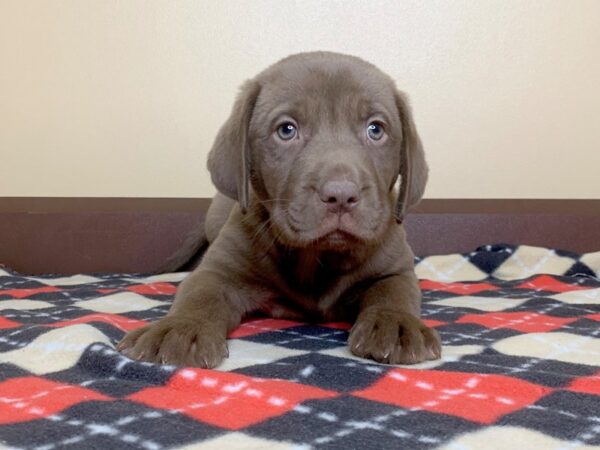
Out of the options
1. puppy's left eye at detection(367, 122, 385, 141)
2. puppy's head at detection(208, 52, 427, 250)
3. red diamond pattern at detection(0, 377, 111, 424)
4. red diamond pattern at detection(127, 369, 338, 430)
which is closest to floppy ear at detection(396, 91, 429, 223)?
puppy's head at detection(208, 52, 427, 250)

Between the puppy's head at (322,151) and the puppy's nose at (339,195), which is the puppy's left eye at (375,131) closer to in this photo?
the puppy's head at (322,151)

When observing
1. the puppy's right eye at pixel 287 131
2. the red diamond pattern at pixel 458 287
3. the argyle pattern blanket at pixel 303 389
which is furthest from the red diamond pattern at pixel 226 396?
the red diamond pattern at pixel 458 287

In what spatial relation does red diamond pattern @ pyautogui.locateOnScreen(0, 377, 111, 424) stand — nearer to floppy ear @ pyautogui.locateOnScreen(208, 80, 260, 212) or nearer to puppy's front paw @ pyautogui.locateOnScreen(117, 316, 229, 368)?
puppy's front paw @ pyautogui.locateOnScreen(117, 316, 229, 368)

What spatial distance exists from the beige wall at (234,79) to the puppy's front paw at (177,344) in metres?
2.10

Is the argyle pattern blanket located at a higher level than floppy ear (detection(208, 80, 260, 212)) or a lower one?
lower

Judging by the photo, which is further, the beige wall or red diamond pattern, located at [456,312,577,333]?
the beige wall

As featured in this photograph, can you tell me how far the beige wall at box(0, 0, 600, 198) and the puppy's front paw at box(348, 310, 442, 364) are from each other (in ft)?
6.80

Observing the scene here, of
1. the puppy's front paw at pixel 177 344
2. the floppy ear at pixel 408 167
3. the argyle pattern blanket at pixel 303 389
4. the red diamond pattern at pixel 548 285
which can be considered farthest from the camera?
the red diamond pattern at pixel 548 285

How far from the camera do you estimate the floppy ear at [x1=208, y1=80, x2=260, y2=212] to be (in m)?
2.07

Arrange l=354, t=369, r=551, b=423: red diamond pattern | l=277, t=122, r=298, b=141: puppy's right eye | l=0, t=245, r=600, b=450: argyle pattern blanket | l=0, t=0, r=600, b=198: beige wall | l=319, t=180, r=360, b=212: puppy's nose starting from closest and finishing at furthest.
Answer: l=0, t=245, r=600, b=450: argyle pattern blanket < l=354, t=369, r=551, b=423: red diamond pattern < l=319, t=180, r=360, b=212: puppy's nose < l=277, t=122, r=298, b=141: puppy's right eye < l=0, t=0, r=600, b=198: beige wall

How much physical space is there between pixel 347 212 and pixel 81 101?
7.72 feet

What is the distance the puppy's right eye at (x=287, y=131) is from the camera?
6.68ft

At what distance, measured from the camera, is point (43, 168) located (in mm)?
3738

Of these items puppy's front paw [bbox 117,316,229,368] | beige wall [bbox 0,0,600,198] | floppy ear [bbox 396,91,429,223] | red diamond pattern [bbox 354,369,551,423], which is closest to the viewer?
red diamond pattern [bbox 354,369,551,423]
